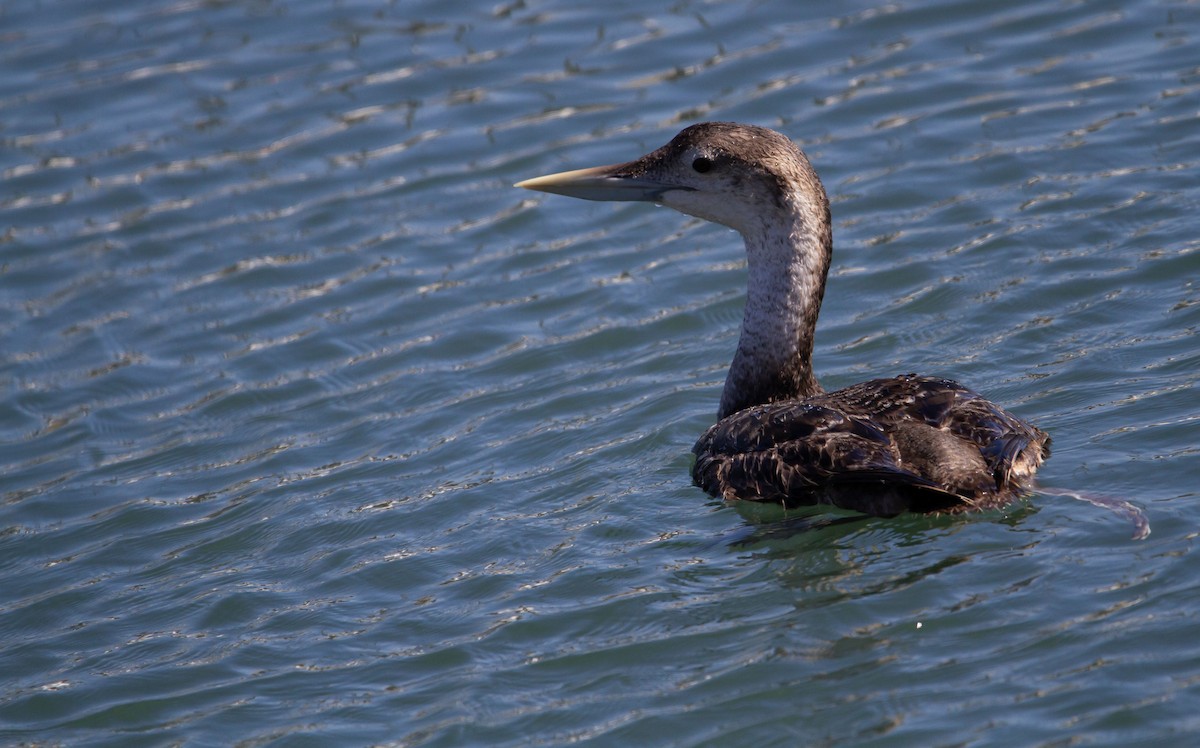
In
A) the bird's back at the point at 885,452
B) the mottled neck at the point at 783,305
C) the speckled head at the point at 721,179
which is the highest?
the speckled head at the point at 721,179

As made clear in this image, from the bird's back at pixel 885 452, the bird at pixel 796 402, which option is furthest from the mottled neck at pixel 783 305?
the bird's back at pixel 885 452

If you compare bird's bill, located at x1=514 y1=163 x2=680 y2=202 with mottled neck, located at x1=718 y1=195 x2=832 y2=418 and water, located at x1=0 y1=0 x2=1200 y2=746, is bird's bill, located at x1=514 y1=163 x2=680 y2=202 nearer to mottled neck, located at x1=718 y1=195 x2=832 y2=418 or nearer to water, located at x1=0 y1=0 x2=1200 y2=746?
mottled neck, located at x1=718 y1=195 x2=832 y2=418

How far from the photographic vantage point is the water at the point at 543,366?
5180 mm

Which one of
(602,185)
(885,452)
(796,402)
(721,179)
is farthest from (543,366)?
(885,452)

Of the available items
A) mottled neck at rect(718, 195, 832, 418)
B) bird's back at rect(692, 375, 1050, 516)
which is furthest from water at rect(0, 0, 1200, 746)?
mottled neck at rect(718, 195, 832, 418)

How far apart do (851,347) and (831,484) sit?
2001 mm

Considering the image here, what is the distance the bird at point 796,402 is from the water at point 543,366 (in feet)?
0.47

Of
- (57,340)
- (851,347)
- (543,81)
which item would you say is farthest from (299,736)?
(543,81)

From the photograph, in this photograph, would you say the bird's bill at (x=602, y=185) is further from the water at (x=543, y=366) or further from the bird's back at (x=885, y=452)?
the bird's back at (x=885, y=452)

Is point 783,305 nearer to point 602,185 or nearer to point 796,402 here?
point 796,402

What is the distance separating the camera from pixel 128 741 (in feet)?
17.8

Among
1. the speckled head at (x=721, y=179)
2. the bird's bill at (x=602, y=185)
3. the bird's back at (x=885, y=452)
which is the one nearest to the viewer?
the bird's back at (x=885, y=452)

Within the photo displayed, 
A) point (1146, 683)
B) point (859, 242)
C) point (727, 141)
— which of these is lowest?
point (1146, 683)

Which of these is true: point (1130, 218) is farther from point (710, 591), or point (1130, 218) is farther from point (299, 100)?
point (299, 100)
